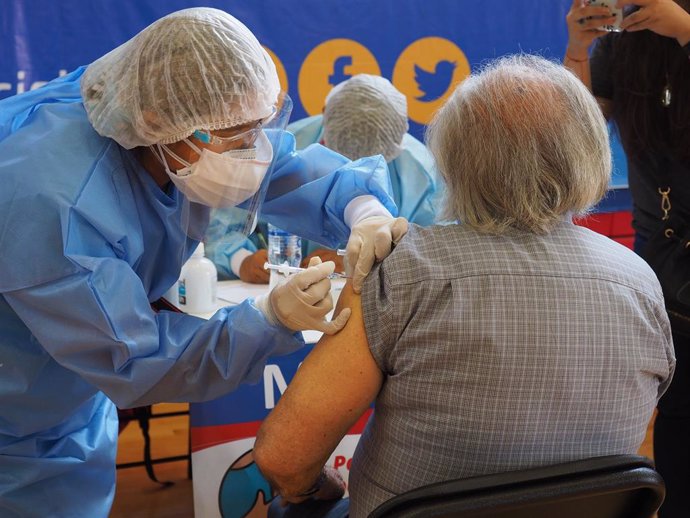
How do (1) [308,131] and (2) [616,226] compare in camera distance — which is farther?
(2) [616,226]

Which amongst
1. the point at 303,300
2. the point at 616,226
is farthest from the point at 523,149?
the point at 616,226

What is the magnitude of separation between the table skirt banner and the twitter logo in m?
1.65

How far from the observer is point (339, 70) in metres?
2.91

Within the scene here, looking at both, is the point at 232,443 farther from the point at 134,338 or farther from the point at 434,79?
the point at 434,79

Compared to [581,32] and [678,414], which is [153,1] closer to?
[581,32]

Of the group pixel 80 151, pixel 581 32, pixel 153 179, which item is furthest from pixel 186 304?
pixel 581 32

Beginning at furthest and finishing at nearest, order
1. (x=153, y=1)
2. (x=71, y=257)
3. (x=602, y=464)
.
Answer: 1. (x=153, y=1)
2. (x=71, y=257)
3. (x=602, y=464)

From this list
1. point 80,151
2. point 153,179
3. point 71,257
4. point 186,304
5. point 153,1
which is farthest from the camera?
point 153,1

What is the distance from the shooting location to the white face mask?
116 centimetres

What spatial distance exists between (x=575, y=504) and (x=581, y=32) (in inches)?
49.5

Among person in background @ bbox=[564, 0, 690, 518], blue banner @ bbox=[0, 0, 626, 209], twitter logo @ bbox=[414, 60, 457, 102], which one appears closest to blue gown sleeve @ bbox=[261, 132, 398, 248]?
person in background @ bbox=[564, 0, 690, 518]

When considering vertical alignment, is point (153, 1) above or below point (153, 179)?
above

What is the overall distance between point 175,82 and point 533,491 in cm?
78

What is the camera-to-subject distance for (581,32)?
1696 millimetres
